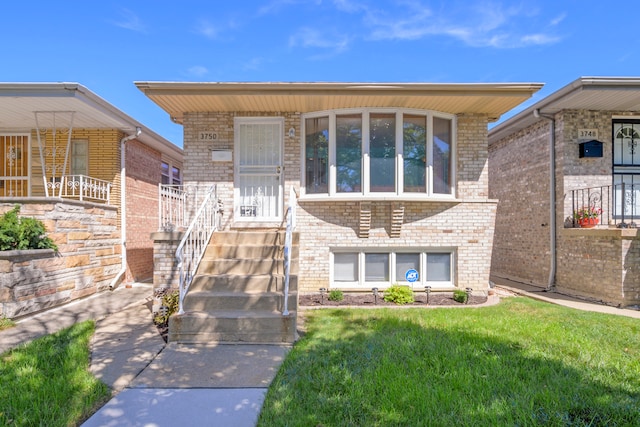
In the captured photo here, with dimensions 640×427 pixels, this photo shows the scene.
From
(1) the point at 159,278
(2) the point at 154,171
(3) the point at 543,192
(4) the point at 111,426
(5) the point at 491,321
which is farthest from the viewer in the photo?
(2) the point at 154,171

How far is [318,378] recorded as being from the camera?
130 inches

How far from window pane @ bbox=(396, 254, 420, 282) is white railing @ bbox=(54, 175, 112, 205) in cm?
760

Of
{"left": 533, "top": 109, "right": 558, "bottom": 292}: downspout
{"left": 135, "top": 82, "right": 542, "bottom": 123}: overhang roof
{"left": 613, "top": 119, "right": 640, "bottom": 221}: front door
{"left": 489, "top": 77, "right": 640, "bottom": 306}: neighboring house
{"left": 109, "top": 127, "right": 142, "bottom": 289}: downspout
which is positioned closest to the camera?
{"left": 135, "top": 82, "right": 542, "bottom": 123}: overhang roof

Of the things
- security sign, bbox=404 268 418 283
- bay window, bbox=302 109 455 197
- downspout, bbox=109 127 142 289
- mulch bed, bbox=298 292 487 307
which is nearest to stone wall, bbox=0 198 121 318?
downspout, bbox=109 127 142 289

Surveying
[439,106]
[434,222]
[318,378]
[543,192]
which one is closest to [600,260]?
[543,192]

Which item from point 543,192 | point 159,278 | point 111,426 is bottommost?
point 111,426

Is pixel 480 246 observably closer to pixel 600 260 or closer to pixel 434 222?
pixel 434 222

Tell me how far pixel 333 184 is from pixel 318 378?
14.4 ft

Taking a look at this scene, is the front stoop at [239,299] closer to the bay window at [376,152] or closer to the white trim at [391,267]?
the white trim at [391,267]

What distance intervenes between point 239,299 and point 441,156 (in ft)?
17.2

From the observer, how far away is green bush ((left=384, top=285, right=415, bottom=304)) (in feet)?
22.0

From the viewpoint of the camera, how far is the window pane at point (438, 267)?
739cm

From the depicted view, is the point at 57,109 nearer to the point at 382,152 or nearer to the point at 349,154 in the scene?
the point at 349,154

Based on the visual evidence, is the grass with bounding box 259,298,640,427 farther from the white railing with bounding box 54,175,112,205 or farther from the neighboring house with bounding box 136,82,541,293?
the white railing with bounding box 54,175,112,205
